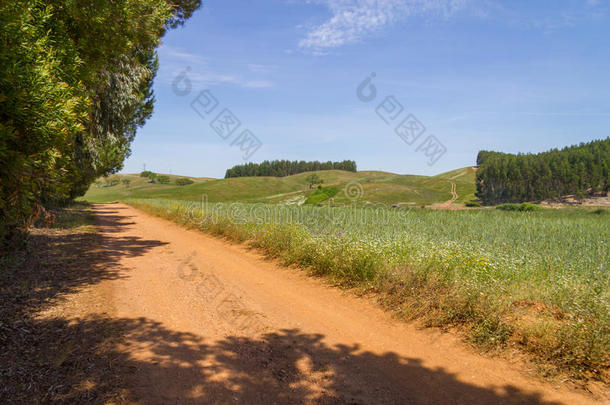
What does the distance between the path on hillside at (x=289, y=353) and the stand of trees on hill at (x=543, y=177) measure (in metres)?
77.1

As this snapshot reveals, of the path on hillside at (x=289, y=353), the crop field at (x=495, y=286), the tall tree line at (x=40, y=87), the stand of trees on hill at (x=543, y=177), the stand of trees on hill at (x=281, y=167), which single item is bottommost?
the path on hillside at (x=289, y=353)

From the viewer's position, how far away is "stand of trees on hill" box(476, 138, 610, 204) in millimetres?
63750

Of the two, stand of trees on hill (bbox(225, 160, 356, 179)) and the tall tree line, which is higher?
stand of trees on hill (bbox(225, 160, 356, 179))

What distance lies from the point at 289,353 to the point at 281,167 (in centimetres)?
15669

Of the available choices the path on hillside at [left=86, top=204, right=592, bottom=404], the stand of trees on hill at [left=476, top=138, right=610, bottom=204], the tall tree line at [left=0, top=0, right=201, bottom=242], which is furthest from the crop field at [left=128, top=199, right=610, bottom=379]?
the stand of trees on hill at [left=476, top=138, right=610, bottom=204]

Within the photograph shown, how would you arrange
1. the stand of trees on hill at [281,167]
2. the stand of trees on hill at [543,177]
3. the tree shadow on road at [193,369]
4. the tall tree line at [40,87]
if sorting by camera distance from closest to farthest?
the tree shadow on road at [193,369] < the tall tree line at [40,87] < the stand of trees on hill at [543,177] < the stand of trees on hill at [281,167]

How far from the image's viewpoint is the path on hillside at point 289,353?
2.95 meters

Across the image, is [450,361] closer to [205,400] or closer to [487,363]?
[487,363]

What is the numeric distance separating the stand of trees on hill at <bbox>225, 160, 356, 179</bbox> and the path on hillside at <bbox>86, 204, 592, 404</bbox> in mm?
143095

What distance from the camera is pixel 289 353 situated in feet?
12.3

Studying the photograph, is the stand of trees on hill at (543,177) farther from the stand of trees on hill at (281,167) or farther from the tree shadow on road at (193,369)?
the stand of trees on hill at (281,167)

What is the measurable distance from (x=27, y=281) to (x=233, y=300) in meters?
4.21

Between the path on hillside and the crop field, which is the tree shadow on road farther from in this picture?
the crop field

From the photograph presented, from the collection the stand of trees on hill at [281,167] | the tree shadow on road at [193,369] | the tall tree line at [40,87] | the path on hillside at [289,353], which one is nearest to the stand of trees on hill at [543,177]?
the path on hillside at [289,353]
